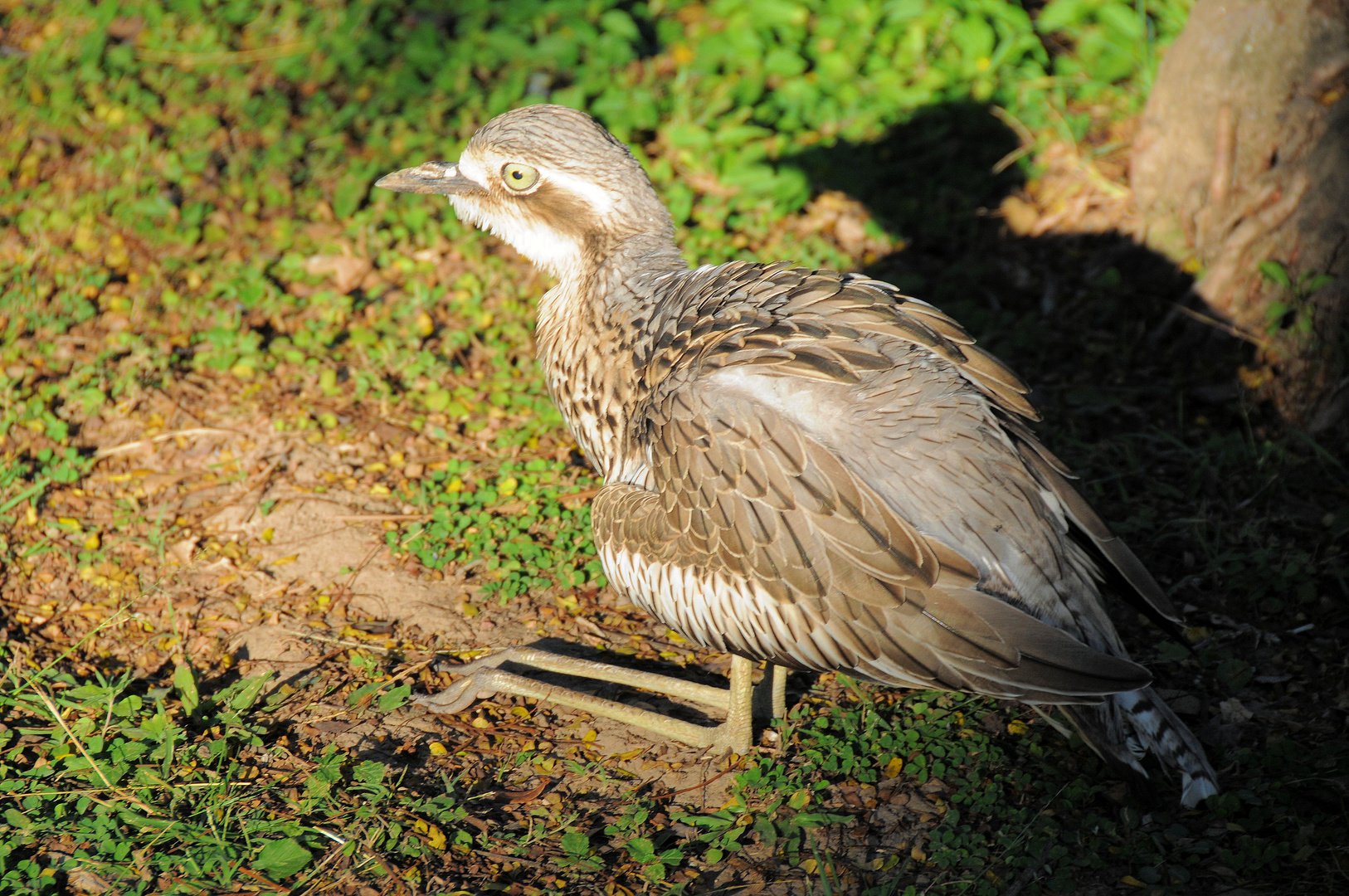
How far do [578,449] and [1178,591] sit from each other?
224 cm

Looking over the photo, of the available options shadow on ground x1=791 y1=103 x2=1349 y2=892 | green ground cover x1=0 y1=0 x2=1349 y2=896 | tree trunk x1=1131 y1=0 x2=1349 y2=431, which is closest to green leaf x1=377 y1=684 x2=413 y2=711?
green ground cover x1=0 y1=0 x2=1349 y2=896

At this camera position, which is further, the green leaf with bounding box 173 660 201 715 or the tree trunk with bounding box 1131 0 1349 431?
the tree trunk with bounding box 1131 0 1349 431

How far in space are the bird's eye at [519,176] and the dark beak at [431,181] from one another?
140 mm

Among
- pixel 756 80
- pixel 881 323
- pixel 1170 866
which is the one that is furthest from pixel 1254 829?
pixel 756 80

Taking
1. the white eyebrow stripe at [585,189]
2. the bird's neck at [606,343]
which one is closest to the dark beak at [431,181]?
the white eyebrow stripe at [585,189]

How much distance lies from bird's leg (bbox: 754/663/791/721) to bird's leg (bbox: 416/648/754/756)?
3.9 inches

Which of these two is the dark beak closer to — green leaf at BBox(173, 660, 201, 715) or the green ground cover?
the green ground cover

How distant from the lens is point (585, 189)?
139 inches

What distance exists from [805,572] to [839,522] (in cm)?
16

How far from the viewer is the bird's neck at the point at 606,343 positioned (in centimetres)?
335

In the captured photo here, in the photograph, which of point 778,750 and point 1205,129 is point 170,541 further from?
point 1205,129

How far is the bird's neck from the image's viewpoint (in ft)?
11.0

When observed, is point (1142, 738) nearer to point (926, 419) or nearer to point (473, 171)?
point (926, 419)

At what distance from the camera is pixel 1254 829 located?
9.54 ft
